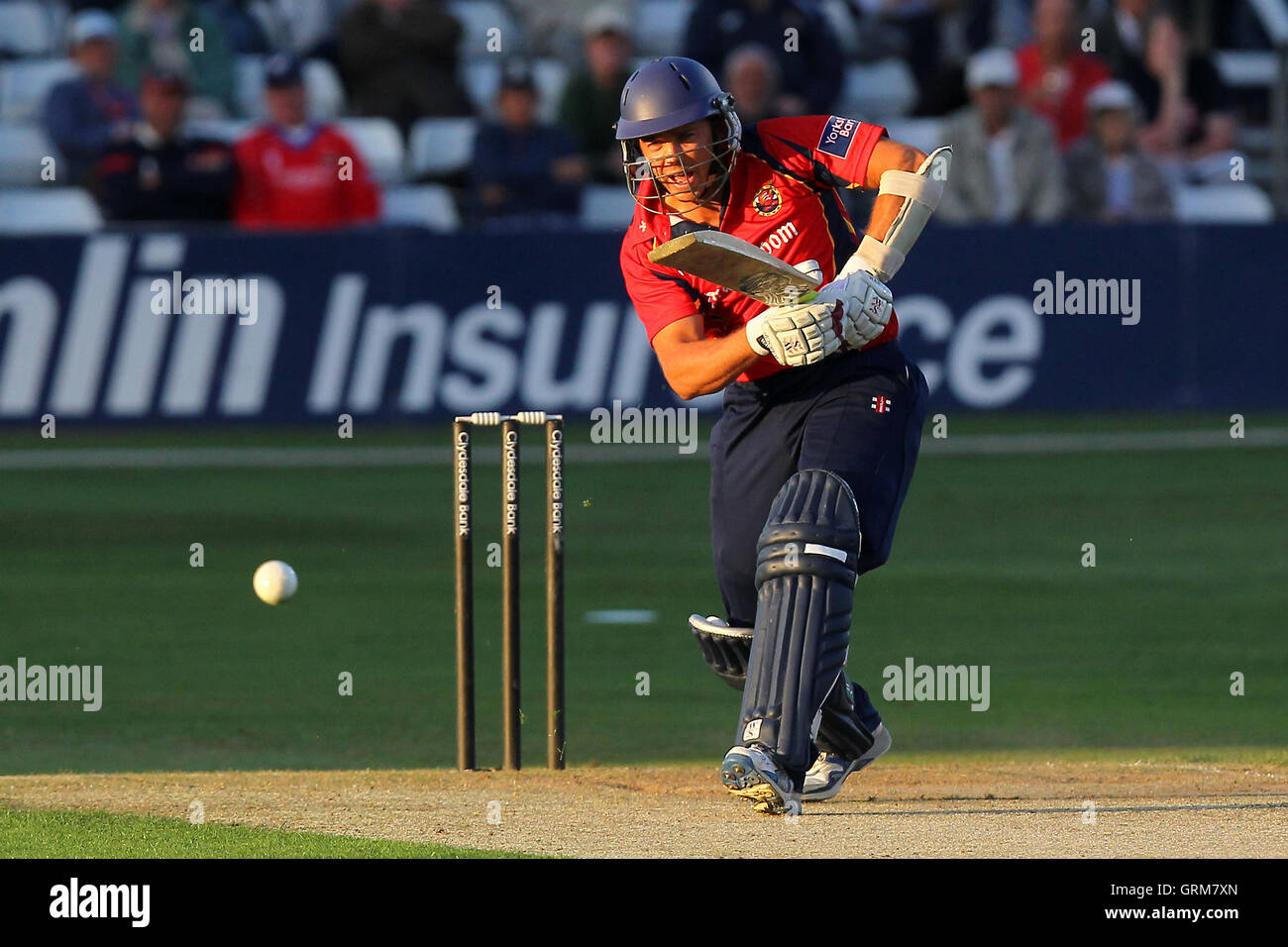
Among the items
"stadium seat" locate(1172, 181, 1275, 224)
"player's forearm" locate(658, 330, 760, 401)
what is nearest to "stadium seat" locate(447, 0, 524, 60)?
"stadium seat" locate(1172, 181, 1275, 224)

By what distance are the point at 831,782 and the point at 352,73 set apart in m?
12.6

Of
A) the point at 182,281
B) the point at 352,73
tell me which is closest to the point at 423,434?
the point at 182,281

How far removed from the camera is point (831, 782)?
23.7 ft

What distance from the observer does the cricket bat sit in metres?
6.15

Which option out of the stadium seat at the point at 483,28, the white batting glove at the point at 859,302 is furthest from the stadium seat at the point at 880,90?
the white batting glove at the point at 859,302

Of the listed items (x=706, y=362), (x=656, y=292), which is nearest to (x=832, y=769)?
(x=706, y=362)

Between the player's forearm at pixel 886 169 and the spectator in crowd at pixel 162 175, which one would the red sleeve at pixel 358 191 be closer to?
the spectator in crowd at pixel 162 175

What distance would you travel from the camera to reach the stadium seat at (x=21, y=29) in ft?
61.7

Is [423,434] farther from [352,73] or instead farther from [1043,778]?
[1043,778]

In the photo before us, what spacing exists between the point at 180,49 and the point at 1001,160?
6512mm

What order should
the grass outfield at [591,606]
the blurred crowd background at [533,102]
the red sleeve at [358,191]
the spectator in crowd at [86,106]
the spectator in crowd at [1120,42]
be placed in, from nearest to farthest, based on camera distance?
1. the grass outfield at [591,606]
2. the blurred crowd background at [533,102]
3. the red sleeve at [358,191]
4. the spectator in crowd at [86,106]
5. the spectator in crowd at [1120,42]
